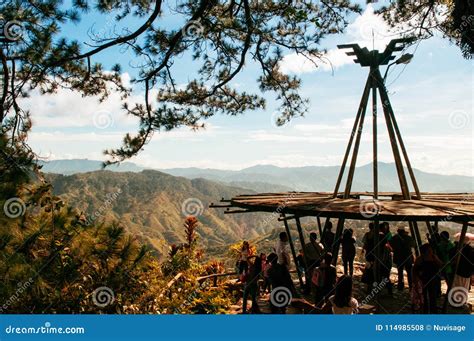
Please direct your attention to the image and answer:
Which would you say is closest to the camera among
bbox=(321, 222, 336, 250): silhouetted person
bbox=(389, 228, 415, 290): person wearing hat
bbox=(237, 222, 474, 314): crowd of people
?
bbox=(237, 222, 474, 314): crowd of people

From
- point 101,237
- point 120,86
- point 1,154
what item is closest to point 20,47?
point 120,86

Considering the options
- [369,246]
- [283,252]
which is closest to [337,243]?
[369,246]

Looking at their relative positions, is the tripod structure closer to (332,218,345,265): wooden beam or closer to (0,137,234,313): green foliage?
(332,218,345,265): wooden beam

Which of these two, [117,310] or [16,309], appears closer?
[16,309]

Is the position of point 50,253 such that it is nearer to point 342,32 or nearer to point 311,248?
point 311,248

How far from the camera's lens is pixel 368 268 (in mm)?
9602

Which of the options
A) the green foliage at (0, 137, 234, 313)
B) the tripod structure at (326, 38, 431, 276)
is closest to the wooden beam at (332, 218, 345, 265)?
the tripod structure at (326, 38, 431, 276)

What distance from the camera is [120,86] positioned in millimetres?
9320

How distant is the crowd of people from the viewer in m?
7.08

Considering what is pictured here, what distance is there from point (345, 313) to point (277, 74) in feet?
22.8

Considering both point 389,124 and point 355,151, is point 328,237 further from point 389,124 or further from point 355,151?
point 389,124

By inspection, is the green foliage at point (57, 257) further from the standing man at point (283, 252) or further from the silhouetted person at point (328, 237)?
the silhouetted person at point (328, 237)

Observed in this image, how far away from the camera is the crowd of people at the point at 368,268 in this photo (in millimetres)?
7078

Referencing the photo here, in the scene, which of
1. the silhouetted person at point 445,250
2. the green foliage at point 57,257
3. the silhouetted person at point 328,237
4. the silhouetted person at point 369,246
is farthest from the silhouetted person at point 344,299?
the silhouetted person at point 328,237
